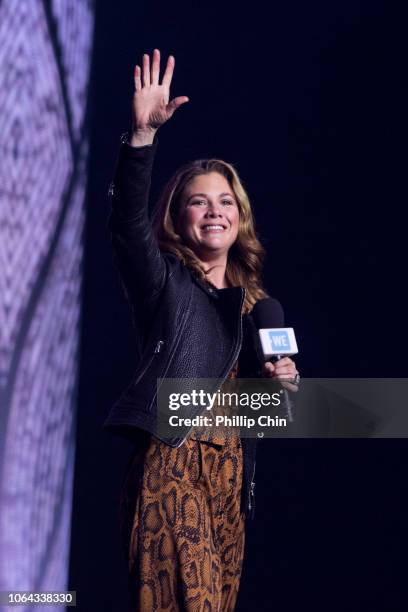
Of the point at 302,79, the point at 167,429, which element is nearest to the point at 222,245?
the point at 167,429

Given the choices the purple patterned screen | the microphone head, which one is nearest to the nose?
the microphone head

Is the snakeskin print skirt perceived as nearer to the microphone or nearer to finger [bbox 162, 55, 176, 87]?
the microphone

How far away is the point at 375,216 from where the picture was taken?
3428 mm

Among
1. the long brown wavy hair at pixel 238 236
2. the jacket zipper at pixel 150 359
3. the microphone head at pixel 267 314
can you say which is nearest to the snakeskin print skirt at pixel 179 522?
the jacket zipper at pixel 150 359

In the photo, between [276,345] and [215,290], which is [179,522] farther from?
[215,290]

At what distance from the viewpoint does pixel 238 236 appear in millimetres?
2379

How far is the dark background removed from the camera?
3.34m

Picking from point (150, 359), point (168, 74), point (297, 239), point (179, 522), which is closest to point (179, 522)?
point (179, 522)

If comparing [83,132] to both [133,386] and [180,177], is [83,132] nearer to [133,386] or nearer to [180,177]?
→ [180,177]

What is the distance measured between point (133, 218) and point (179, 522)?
2.18 ft

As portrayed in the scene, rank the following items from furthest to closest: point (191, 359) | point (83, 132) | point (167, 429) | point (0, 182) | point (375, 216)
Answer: point (375, 216) → point (83, 132) → point (0, 182) → point (191, 359) → point (167, 429)

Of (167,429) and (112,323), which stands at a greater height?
(112,323)

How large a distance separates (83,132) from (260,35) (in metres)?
0.92

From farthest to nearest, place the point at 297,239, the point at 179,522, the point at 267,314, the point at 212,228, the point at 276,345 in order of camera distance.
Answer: the point at 297,239
the point at 212,228
the point at 267,314
the point at 276,345
the point at 179,522
